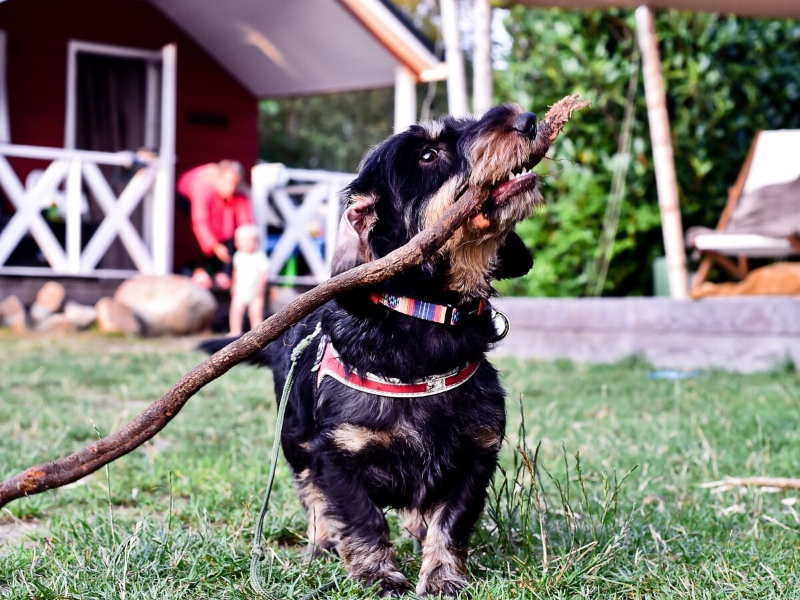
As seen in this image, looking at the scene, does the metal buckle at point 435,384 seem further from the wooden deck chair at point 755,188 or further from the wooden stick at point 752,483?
the wooden deck chair at point 755,188

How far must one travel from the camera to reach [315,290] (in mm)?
2633

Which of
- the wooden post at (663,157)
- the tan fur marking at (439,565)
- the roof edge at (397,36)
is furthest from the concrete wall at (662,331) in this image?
the tan fur marking at (439,565)

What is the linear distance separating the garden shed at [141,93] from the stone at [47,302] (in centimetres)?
23

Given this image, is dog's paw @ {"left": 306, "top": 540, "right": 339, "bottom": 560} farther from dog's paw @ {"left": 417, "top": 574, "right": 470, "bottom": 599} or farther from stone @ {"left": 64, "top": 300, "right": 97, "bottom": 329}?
stone @ {"left": 64, "top": 300, "right": 97, "bottom": 329}

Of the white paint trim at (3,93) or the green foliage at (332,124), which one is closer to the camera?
the white paint trim at (3,93)

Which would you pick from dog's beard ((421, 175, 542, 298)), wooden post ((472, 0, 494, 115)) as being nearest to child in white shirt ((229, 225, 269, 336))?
wooden post ((472, 0, 494, 115))

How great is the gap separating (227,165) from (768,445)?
363 inches

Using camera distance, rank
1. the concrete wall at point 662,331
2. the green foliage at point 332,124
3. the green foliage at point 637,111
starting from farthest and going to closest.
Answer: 1. the green foliage at point 332,124
2. the green foliage at point 637,111
3. the concrete wall at point 662,331

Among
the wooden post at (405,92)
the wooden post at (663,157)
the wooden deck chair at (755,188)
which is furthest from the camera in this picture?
the wooden post at (405,92)

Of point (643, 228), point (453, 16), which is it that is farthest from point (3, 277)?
point (643, 228)

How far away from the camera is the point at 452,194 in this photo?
2.90 m

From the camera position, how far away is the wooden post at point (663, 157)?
8484 mm

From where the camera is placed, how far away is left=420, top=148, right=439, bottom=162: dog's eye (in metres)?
3.04

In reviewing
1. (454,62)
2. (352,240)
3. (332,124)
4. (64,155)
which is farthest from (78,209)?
(332,124)
